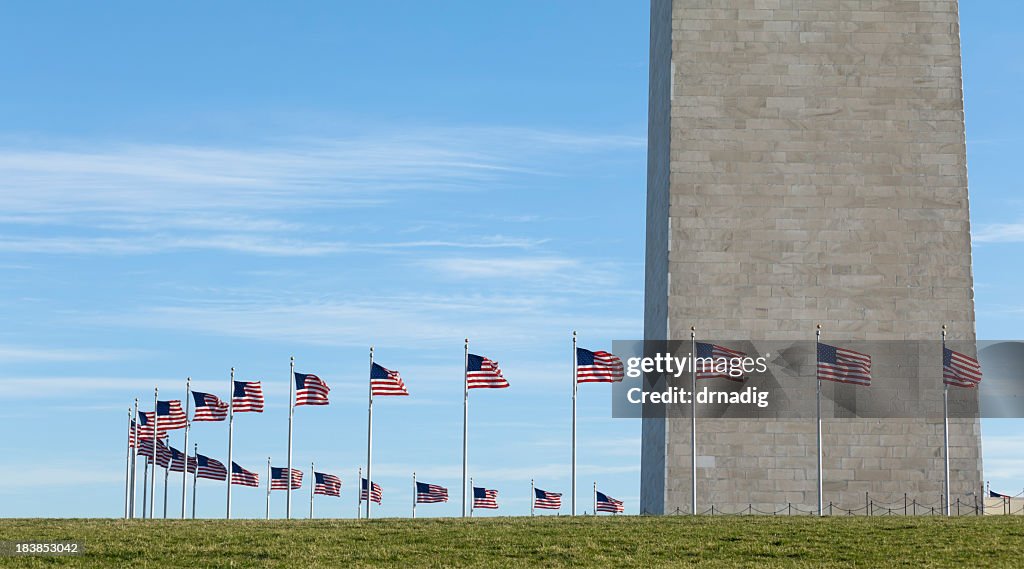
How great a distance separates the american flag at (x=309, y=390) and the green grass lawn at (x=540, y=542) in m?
7.98

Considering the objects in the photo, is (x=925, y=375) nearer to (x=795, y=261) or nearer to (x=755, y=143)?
(x=795, y=261)

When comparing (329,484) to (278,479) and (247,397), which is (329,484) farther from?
(247,397)

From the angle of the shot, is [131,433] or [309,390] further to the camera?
[131,433]

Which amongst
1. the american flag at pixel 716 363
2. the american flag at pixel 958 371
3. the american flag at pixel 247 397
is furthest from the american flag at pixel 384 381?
the american flag at pixel 958 371

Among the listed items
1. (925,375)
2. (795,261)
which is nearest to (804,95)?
(795,261)

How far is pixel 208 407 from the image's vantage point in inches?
2346

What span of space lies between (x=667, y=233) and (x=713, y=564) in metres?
26.3

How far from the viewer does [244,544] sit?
137 feet

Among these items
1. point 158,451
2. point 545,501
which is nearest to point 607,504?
point 545,501

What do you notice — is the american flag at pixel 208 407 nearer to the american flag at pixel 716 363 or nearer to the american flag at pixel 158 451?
the american flag at pixel 158 451

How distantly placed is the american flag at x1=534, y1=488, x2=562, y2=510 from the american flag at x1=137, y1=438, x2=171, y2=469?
1657 centimetres

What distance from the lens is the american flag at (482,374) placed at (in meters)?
53.2

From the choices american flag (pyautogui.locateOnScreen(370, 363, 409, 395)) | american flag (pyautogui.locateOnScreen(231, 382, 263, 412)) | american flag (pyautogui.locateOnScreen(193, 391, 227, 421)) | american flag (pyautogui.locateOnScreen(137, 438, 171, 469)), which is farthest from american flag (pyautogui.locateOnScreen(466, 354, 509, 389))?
american flag (pyautogui.locateOnScreen(137, 438, 171, 469))

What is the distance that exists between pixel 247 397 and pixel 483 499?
1914 cm
